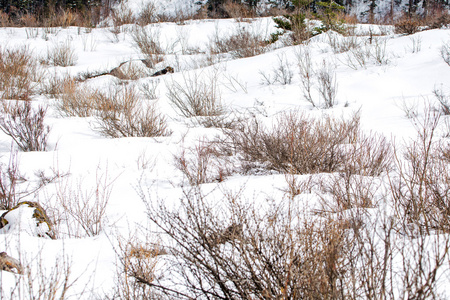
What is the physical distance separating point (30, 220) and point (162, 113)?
4.81 meters

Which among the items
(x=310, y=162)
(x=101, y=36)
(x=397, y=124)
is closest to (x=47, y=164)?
(x=310, y=162)

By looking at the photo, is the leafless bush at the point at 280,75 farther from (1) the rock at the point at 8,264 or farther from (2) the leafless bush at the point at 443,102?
(1) the rock at the point at 8,264

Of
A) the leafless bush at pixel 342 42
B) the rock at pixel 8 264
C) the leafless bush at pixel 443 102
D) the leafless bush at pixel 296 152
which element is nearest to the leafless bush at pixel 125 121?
the leafless bush at pixel 296 152

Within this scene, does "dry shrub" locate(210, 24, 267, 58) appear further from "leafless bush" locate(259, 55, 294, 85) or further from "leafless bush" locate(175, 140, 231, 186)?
"leafless bush" locate(175, 140, 231, 186)

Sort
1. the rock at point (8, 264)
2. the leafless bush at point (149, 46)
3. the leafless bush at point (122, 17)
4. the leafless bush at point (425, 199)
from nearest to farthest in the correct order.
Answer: the rock at point (8, 264) < the leafless bush at point (425, 199) < the leafless bush at point (149, 46) < the leafless bush at point (122, 17)

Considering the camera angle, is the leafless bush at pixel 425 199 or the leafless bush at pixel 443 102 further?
the leafless bush at pixel 443 102

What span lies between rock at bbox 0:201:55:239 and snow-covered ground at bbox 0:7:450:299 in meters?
0.05

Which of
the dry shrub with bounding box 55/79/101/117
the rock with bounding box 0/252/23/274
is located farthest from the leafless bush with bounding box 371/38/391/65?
the rock with bounding box 0/252/23/274

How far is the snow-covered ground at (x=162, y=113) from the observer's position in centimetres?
226

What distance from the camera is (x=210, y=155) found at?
4.48 m

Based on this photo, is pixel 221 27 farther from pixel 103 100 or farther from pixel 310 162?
pixel 310 162

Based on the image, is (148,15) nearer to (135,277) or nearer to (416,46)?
(416,46)

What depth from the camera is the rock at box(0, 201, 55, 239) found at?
2506mm

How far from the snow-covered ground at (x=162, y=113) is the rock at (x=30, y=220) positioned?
5 centimetres
